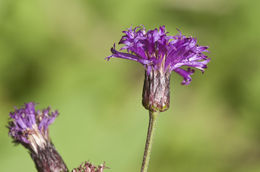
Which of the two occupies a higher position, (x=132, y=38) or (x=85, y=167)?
(x=132, y=38)

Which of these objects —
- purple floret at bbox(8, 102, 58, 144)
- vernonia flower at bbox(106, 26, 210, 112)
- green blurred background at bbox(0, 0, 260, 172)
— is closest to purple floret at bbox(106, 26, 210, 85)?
vernonia flower at bbox(106, 26, 210, 112)

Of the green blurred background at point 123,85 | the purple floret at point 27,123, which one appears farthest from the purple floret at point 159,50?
the green blurred background at point 123,85

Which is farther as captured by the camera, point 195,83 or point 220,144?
point 195,83

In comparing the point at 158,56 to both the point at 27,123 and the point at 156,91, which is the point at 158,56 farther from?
the point at 27,123

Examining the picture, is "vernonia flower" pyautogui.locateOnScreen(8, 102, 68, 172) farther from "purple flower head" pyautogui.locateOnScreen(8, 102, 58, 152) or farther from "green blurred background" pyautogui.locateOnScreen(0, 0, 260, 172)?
"green blurred background" pyautogui.locateOnScreen(0, 0, 260, 172)

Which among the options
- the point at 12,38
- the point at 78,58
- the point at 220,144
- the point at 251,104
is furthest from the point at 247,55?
the point at 12,38

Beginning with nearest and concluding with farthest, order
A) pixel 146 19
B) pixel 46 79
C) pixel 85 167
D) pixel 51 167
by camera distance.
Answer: pixel 85 167, pixel 51 167, pixel 46 79, pixel 146 19

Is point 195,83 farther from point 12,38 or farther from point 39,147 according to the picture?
point 39,147

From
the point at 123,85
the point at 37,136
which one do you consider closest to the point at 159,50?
the point at 37,136
